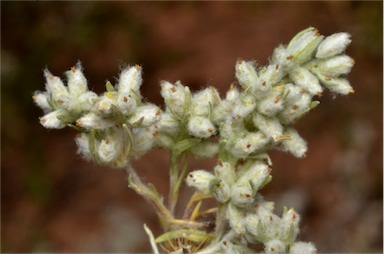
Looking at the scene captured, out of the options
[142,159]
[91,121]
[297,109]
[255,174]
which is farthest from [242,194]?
[142,159]

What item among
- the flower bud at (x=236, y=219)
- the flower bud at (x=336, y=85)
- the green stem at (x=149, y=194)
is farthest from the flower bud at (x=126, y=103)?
the flower bud at (x=336, y=85)

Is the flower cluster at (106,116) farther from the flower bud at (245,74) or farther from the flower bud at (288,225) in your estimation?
the flower bud at (288,225)

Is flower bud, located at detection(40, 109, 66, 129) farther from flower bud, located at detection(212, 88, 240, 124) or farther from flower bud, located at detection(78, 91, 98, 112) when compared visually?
flower bud, located at detection(212, 88, 240, 124)

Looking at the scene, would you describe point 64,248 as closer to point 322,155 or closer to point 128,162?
point 322,155

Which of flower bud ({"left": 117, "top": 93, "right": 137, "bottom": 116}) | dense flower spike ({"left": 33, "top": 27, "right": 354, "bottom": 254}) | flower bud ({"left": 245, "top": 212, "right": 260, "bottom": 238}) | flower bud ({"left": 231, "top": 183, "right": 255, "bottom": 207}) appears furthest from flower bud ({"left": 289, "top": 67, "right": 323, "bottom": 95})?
flower bud ({"left": 117, "top": 93, "right": 137, "bottom": 116})

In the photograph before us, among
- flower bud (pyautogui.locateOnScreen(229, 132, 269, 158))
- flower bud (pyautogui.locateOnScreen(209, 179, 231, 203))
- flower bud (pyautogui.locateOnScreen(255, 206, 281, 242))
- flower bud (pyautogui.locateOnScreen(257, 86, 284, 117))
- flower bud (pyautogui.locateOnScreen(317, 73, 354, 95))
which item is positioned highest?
flower bud (pyautogui.locateOnScreen(317, 73, 354, 95))

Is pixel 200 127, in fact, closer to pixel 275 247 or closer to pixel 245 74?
pixel 245 74
